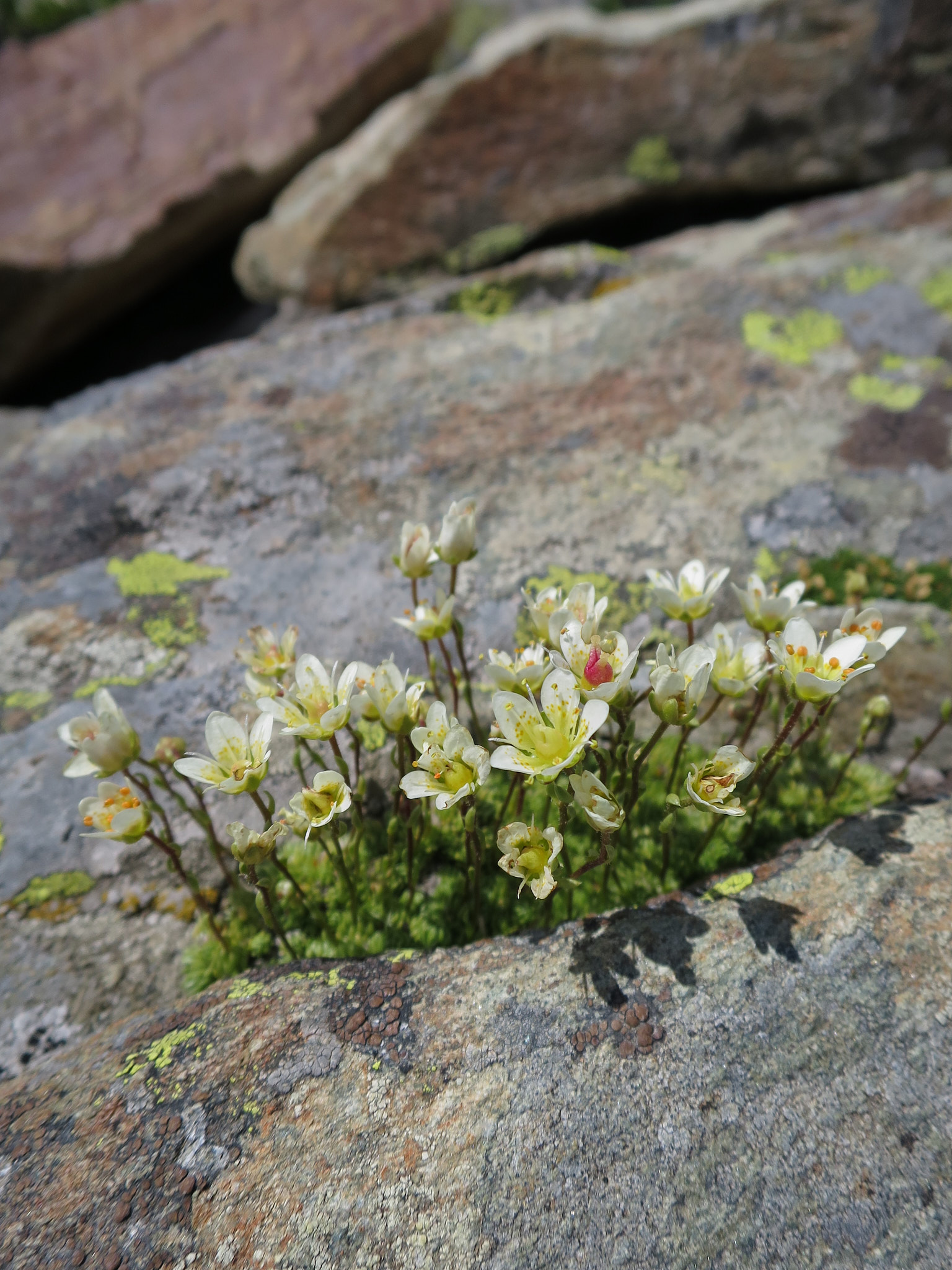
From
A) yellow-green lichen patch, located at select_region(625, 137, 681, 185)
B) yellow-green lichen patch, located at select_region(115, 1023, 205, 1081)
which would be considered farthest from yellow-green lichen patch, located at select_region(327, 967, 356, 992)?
yellow-green lichen patch, located at select_region(625, 137, 681, 185)

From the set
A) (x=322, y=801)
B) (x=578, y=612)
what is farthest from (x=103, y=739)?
(x=578, y=612)

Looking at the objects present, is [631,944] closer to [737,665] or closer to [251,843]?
[737,665]

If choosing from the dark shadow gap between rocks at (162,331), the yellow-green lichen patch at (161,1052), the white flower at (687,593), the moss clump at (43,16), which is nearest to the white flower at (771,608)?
the white flower at (687,593)

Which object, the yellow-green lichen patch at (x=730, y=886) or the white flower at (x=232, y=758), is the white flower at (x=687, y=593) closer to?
the yellow-green lichen patch at (x=730, y=886)

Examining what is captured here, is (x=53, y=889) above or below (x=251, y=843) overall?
below

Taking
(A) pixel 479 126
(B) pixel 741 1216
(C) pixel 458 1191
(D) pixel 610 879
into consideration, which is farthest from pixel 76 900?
(A) pixel 479 126
